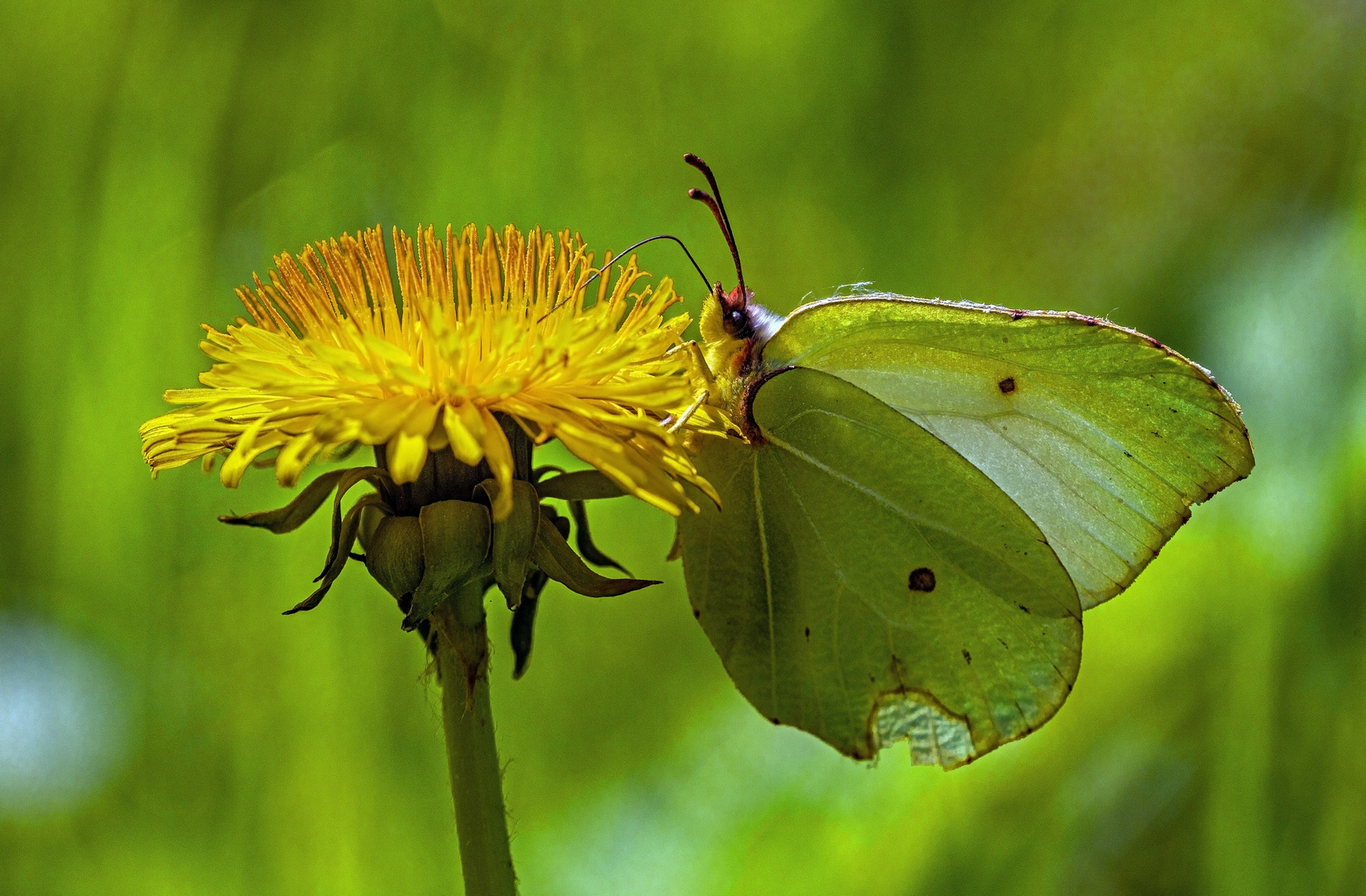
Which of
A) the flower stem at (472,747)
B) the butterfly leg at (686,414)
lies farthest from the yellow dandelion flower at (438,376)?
the flower stem at (472,747)

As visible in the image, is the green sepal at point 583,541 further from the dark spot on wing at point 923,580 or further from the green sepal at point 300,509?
the dark spot on wing at point 923,580

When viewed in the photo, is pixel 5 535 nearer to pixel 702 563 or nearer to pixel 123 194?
pixel 123 194

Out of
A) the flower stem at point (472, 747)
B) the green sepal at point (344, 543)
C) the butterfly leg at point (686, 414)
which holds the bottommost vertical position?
the flower stem at point (472, 747)

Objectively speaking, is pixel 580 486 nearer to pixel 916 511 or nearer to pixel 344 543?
pixel 344 543

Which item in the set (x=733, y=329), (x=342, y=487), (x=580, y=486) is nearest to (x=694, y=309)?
(x=733, y=329)

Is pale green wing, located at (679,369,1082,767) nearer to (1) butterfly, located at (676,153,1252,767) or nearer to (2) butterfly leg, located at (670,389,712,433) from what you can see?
(1) butterfly, located at (676,153,1252,767)

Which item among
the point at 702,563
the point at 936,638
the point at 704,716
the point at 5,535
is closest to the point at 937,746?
the point at 936,638

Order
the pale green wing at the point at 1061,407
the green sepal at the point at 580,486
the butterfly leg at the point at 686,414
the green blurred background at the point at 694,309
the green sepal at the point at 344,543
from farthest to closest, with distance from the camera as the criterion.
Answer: the green blurred background at the point at 694,309 → the pale green wing at the point at 1061,407 → the butterfly leg at the point at 686,414 → the green sepal at the point at 580,486 → the green sepal at the point at 344,543

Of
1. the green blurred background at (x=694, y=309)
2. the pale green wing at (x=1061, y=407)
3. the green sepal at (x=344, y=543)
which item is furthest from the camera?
the green blurred background at (x=694, y=309)
